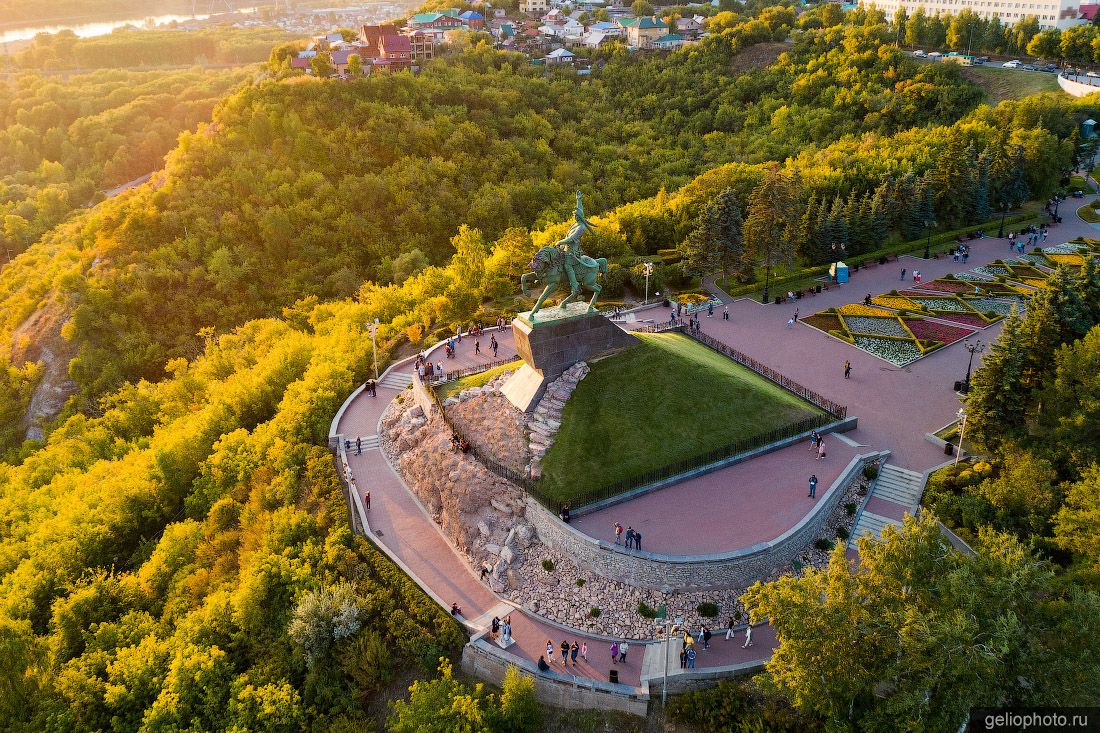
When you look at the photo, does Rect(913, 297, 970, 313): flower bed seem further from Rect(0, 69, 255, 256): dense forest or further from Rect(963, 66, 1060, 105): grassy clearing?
Rect(0, 69, 255, 256): dense forest

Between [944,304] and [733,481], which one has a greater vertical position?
[733,481]

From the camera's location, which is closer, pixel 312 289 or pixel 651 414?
pixel 651 414

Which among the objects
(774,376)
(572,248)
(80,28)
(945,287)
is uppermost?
(80,28)

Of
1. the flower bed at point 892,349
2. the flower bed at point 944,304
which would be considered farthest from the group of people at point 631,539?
the flower bed at point 944,304

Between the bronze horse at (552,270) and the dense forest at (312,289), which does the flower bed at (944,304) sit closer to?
the dense forest at (312,289)

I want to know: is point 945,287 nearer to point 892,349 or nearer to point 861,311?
point 861,311

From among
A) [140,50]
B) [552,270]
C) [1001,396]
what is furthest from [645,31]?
[140,50]
